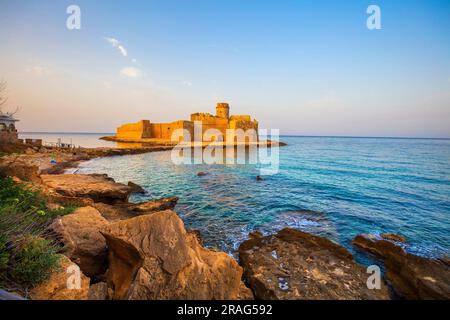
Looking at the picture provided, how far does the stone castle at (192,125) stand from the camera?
4994 cm

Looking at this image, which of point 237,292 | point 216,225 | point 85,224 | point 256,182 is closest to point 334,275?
point 237,292

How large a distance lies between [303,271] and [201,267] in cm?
237

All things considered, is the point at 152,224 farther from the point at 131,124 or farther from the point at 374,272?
the point at 131,124

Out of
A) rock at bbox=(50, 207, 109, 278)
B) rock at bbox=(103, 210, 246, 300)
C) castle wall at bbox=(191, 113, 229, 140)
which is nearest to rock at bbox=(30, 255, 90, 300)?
rock at bbox=(103, 210, 246, 300)

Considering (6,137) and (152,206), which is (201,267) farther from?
(6,137)

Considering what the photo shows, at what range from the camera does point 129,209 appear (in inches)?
301

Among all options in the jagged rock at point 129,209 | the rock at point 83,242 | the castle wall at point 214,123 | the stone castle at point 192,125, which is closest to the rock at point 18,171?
the jagged rock at point 129,209

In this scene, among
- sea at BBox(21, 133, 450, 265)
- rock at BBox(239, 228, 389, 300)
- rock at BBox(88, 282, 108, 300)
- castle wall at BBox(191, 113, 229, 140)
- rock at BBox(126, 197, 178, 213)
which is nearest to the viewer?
rock at BBox(88, 282, 108, 300)

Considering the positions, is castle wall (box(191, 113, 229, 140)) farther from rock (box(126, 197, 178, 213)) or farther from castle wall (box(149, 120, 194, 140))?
rock (box(126, 197, 178, 213))

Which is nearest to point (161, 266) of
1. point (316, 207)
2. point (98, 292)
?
point (98, 292)

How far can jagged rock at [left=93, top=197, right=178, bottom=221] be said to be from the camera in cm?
670

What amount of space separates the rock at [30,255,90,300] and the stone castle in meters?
47.3

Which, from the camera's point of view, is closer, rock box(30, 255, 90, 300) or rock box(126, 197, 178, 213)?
rock box(30, 255, 90, 300)
